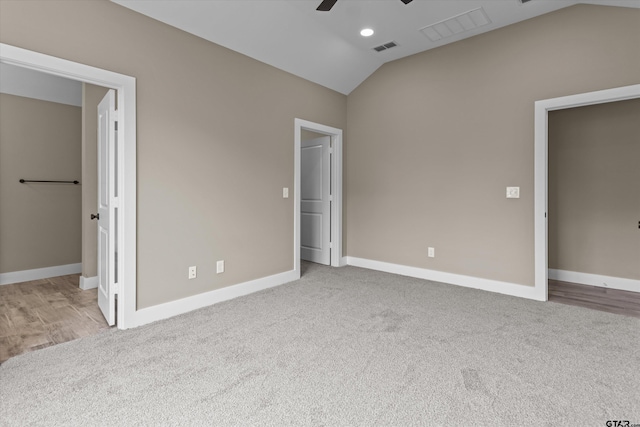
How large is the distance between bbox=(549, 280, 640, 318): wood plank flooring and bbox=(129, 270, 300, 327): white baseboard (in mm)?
3058

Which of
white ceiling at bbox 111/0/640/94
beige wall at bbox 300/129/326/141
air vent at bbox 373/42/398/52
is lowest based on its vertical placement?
beige wall at bbox 300/129/326/141

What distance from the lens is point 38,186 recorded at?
4.37 meters

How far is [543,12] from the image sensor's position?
11.2 feet

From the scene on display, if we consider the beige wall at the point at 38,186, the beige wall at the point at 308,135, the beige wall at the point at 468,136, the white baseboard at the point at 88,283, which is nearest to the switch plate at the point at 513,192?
the beige wall at the point at 468,136

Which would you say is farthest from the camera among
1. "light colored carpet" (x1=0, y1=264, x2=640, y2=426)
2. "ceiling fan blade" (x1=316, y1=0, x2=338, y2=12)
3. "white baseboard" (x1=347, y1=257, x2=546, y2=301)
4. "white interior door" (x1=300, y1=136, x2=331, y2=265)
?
"white interior door" (x1=300, y1=136, x2=331, y2=265)

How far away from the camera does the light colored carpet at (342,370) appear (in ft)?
5.51

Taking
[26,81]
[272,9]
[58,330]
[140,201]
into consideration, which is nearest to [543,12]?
[272,9]

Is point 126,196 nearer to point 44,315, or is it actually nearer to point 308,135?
point 44,315

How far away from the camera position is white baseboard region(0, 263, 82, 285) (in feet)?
13.4

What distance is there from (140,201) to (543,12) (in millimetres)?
4375

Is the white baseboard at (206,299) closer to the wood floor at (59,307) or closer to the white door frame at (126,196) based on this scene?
the white door frame at (126,196)

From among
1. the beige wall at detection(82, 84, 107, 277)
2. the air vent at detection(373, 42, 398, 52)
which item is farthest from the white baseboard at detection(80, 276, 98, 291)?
the air vent at detection(373, 42, 398, 52)

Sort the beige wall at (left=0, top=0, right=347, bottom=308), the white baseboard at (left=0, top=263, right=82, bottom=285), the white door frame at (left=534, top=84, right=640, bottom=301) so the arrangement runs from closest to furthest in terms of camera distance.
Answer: the beige wall at (left=0, top=0, right=347, bottom=308) < the white door frame at (left=534, top=84, right=640, bottom=301) < the white baseboard at (left=0, top=263, right=82, bottom=285)

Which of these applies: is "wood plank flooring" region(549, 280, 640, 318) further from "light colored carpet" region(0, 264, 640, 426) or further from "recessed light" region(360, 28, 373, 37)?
"recessed light" region(360, 28, 373, 37)
